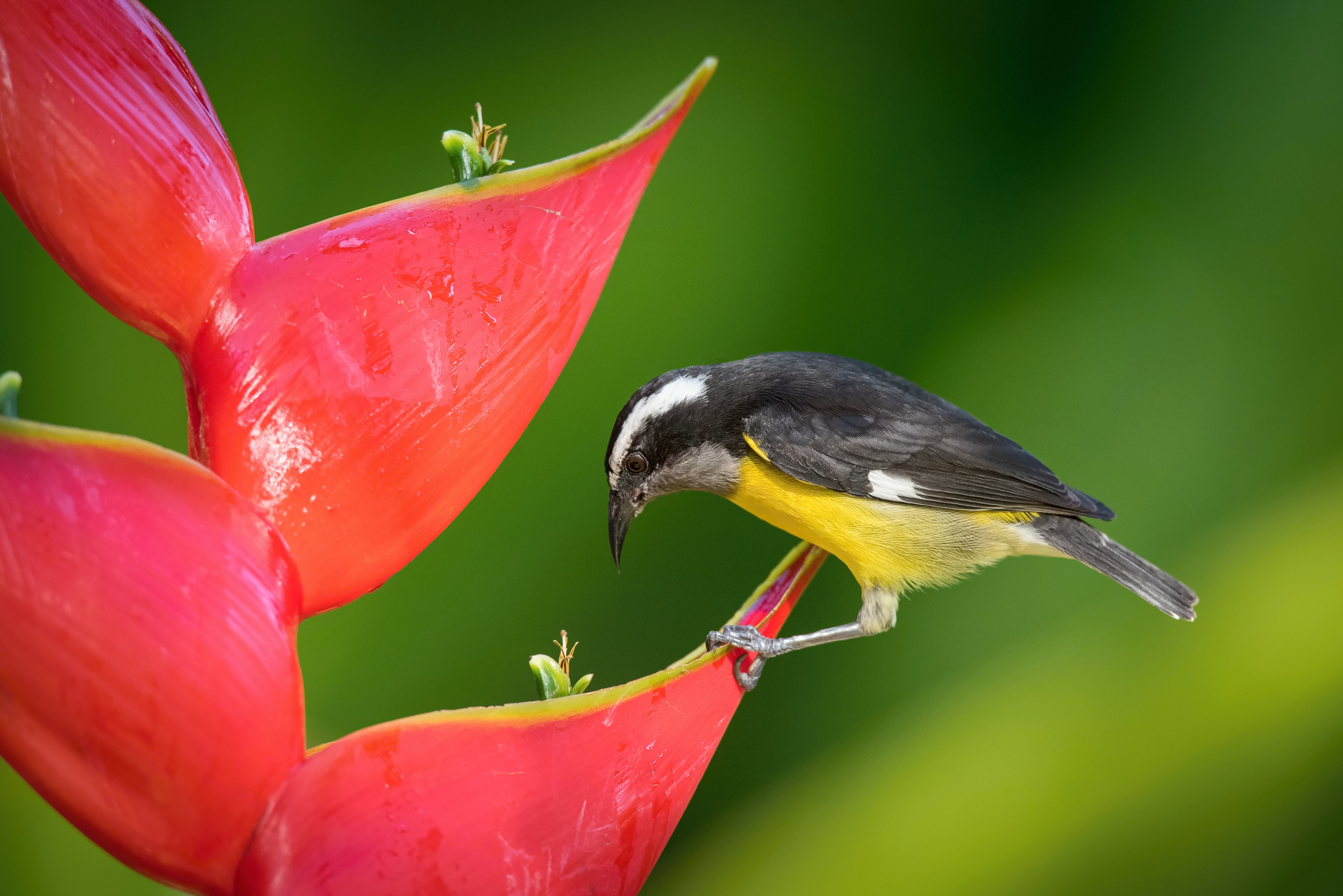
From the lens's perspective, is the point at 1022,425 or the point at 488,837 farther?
the point at 1022,425

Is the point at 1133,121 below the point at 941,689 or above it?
above

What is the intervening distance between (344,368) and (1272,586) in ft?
1.77

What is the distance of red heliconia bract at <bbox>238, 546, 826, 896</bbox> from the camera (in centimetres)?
28

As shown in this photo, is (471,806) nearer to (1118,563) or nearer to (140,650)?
(140,650)

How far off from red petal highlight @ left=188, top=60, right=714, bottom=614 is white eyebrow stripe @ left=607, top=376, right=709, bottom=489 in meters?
0.20

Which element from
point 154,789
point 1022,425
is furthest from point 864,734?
point 154,789

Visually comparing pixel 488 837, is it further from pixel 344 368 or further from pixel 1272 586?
pixel 1272 586

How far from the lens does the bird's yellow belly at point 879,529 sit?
580mm

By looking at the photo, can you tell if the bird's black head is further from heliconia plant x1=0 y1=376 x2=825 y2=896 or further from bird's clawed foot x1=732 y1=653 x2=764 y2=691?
heliconia plant x1=0 y1=376 x2=825 y2=896

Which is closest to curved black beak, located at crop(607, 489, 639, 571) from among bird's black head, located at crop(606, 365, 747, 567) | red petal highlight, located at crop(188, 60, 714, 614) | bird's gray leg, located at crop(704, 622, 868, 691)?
bird's black head, located at crop(606, 365, 747, 567)

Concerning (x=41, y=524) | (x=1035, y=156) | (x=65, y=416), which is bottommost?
(x=65, y=416)

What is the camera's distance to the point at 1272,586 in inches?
22.1

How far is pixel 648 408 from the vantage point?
542mm

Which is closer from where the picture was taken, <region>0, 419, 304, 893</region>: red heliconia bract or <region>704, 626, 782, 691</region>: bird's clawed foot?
<region>0, 419, 304, 893</region>: red heliconia bract
